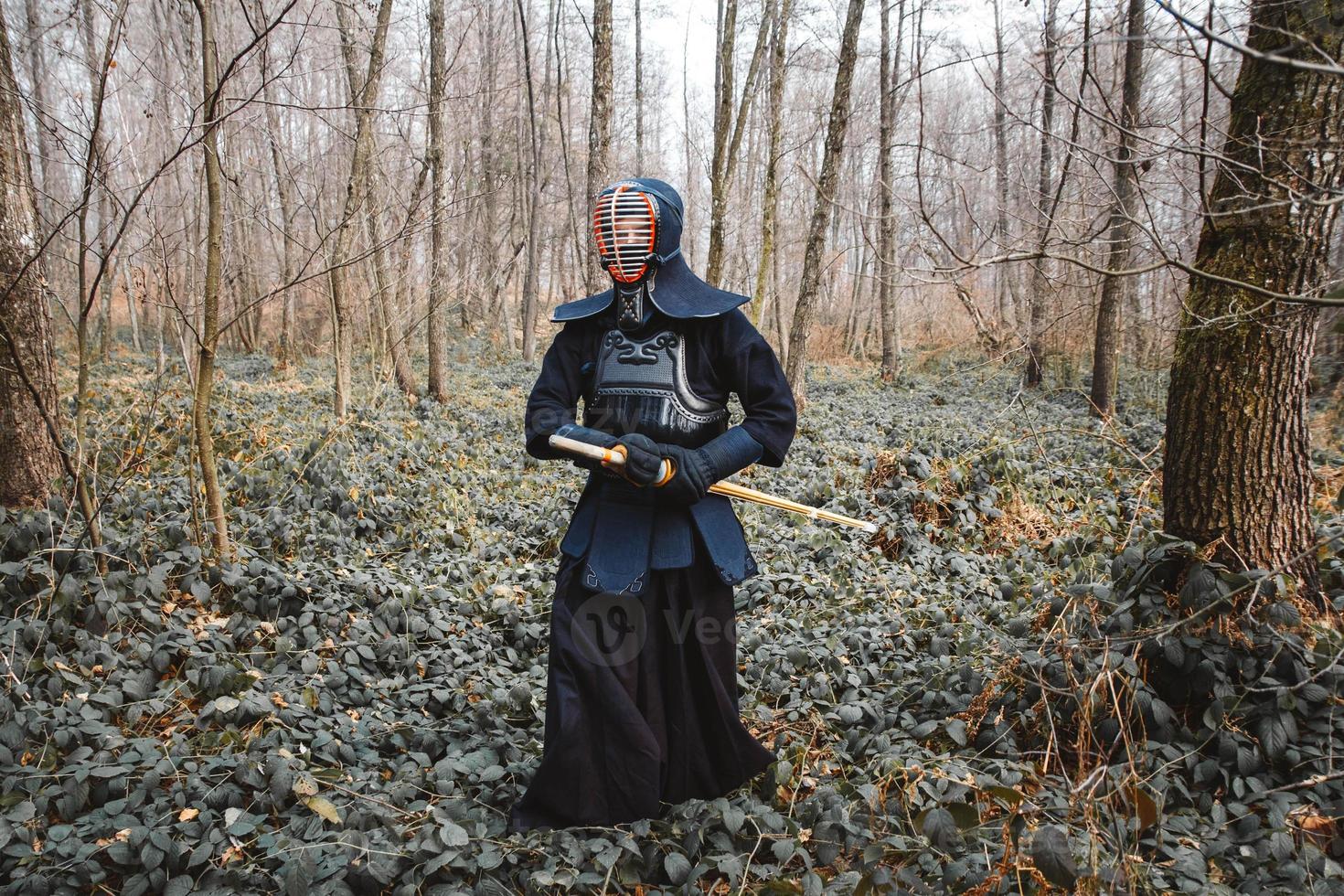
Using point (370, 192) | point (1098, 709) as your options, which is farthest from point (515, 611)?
point (370, 192)

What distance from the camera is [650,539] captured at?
2.61m

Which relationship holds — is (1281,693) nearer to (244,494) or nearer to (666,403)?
(666,403)

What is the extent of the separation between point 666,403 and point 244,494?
427 centimetres

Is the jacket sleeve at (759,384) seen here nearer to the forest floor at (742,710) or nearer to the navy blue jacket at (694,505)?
the navy blue jacket at (694,505)

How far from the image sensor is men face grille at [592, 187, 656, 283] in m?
2.49

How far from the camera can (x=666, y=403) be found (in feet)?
8.48

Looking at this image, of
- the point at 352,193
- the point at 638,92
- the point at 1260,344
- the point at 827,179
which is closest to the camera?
the point at 1260,344

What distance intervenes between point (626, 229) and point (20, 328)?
3441 millimetres

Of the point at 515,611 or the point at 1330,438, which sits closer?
the point at 515,611

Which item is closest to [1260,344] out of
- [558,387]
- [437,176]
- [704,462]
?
[704,462]

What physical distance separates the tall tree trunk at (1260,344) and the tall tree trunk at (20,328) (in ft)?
17.5

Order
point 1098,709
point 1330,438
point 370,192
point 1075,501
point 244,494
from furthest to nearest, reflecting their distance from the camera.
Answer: point 370,192, point 1330,438, point 1075,501, point 244,494, point 1098,709

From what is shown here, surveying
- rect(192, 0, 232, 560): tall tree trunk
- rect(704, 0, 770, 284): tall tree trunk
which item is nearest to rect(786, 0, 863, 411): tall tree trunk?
rect(704, 0, 770, 284): tall tree trunk

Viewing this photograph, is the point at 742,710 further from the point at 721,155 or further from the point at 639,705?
the point at 721,155
